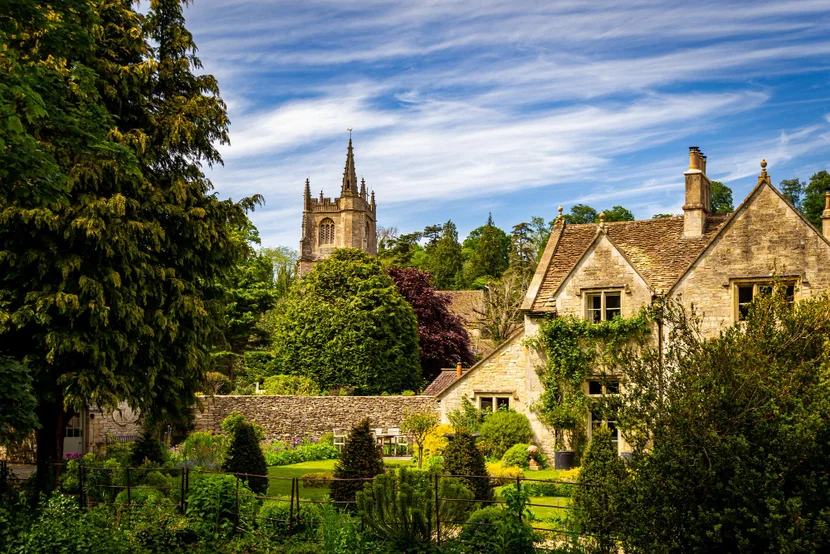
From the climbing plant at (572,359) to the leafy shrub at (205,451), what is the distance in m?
9.65

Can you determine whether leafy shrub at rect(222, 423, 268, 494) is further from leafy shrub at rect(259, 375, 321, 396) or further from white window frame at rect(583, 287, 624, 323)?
leafy shrub at rect(259, 375, 321, 396)

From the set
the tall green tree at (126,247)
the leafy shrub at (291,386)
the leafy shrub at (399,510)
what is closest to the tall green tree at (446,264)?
the leafy shrub at (291,386)

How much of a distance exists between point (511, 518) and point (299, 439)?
20.3 meters

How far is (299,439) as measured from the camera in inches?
1239

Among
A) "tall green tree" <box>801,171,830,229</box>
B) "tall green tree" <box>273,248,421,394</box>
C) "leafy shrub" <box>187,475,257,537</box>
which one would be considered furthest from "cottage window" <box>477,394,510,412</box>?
"tall green tree" <box>801,171,830,229</box>

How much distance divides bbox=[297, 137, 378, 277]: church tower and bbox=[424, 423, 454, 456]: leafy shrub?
182ft

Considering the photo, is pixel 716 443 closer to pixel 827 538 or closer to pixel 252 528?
pixel 827 538

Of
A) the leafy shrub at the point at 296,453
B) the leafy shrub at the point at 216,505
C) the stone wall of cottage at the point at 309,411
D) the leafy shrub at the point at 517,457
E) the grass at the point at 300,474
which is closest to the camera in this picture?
the leafy shrub at the point at 216,505

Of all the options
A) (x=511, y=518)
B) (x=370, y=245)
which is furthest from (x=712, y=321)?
(x=370, y=245)

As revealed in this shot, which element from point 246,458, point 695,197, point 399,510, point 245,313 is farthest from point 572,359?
point 245,313

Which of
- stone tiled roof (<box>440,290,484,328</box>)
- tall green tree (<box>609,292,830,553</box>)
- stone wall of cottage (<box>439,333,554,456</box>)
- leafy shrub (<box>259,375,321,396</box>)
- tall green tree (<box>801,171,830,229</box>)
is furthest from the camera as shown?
stone tiled roof (<box>440,290,484,328</box>)

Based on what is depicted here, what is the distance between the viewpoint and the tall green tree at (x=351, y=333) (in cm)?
3728

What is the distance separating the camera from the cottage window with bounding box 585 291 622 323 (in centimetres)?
2448

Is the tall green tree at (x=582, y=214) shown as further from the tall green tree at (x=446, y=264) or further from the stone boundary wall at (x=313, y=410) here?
the stone boundary wall at (x=313, y=410)
